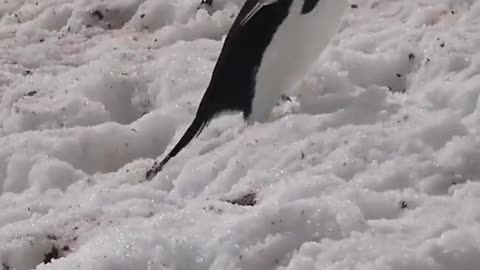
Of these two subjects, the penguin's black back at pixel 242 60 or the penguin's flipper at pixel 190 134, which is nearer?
the penguin's black back at pixel 242 60

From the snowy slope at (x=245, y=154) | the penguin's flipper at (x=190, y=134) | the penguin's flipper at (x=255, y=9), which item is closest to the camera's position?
the snowy slope at (x=245, y=154)

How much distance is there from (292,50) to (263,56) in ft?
0.27

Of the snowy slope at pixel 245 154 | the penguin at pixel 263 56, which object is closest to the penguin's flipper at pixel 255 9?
the penguin at pixel 263 56

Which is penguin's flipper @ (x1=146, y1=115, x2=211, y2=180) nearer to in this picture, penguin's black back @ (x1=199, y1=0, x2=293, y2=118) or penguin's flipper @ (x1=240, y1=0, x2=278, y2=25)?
penguin's black back @ (x1=199, y1=0, x2=293, y2=118)

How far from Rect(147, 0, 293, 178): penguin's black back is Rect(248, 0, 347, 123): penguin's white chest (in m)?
Answer: 0.02

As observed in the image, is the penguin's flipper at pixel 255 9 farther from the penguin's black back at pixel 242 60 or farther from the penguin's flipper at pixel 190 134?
the penguin's flipper at pixel 190 134

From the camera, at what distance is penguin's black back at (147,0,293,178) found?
2447 mm

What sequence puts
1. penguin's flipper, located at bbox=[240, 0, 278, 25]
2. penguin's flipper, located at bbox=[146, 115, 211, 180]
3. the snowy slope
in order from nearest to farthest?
the snowy slope < penguin's flipper, located at bbox=[240, 0, 278, 25] < penguin's flipper, located at bbox=[146, 115, 211, 180]

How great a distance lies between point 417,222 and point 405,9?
1163 millimetres

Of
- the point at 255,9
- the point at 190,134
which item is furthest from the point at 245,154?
the point at 255,9

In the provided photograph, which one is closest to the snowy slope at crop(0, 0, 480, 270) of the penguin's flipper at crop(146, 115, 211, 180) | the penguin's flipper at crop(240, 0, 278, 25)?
the penguin's flipper at crop(146, 115, 211, 180)

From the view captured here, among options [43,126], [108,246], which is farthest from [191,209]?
[43,126]

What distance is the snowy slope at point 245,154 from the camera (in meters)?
1.99

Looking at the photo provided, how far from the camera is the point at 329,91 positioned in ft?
8.56
